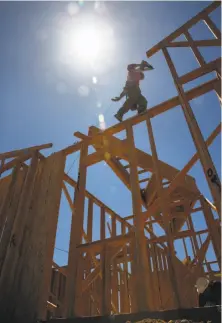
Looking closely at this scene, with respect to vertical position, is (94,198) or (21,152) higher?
(94,198)

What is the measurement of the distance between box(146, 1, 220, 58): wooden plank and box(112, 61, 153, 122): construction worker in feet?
6.42

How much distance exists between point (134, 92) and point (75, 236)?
4133 millimetres

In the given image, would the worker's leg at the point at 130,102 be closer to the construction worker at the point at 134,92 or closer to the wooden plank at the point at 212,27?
the construction worker at the point at 134,92

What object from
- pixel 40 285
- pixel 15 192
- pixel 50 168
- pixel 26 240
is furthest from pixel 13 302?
pixel 50 168

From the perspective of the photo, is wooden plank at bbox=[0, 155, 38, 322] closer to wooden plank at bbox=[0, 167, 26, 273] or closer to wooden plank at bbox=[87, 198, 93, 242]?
wooden plank at bbox=[0, 167, 26, 273]

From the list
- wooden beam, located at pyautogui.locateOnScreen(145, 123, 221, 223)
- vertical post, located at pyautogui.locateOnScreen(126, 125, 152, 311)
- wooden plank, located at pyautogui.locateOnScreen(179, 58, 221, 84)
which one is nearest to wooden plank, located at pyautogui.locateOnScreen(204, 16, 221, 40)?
wooden plank, located at pyautogui.locateOnScreen(179, 58, 221, 84)

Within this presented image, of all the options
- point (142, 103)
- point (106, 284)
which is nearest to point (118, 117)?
point (142, 103)

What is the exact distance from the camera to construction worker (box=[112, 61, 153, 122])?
690 cm

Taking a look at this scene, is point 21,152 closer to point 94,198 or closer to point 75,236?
point 75,236

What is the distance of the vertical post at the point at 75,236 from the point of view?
4.42 m

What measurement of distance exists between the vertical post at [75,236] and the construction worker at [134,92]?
5.40ft

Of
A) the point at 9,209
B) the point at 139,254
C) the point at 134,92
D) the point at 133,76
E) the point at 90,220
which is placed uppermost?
the point at 133,76

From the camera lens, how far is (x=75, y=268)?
15.5ft

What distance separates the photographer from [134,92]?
723cm
